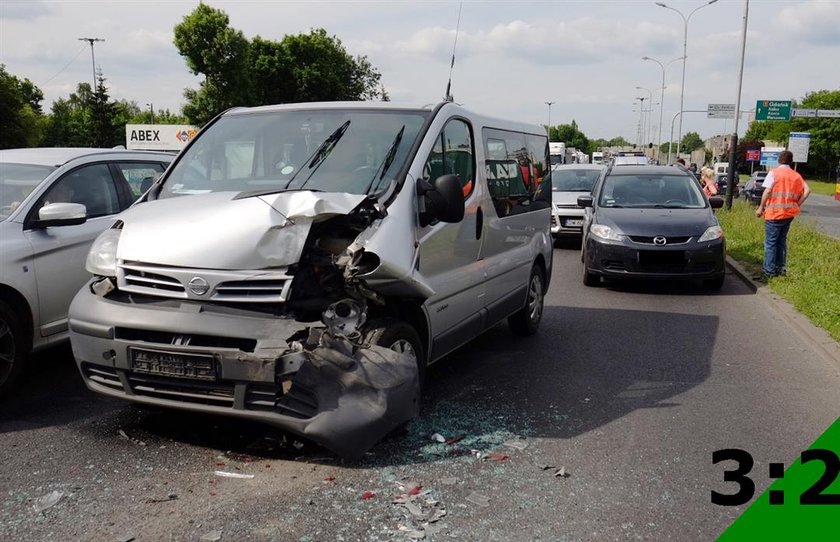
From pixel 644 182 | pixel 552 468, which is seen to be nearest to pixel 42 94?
pixel 644 182

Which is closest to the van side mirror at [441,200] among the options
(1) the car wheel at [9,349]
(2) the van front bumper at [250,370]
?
(2) the van front bumper at [250,370]

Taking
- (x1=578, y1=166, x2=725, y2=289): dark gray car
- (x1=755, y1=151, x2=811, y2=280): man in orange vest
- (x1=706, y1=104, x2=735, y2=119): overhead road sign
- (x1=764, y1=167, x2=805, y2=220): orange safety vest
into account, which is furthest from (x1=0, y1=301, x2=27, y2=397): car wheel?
(x1=706, y1=104, x2=735, y2=119): overhead road sign

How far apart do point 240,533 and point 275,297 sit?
124 centimetres

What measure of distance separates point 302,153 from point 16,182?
8.45 ft

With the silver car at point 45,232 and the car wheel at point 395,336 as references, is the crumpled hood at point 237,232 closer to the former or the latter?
the car wheel at point 395,336

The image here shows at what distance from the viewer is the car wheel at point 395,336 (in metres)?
4.38

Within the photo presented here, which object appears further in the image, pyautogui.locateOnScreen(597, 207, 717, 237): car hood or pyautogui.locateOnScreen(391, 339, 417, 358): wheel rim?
pyautogui.locateOnScreen(597, 207, 717, 237): car hood

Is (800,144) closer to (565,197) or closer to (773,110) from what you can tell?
(773,110)

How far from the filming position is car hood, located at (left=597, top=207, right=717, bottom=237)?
1059 cm

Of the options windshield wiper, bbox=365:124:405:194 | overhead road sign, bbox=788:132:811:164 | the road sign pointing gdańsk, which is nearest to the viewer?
windshield wiper, bbox=365:124:405:194

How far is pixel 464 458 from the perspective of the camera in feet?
14.7

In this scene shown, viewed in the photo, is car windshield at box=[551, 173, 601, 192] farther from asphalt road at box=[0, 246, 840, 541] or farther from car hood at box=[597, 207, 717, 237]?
asphalt road at box=[0, 246, 840, 541]

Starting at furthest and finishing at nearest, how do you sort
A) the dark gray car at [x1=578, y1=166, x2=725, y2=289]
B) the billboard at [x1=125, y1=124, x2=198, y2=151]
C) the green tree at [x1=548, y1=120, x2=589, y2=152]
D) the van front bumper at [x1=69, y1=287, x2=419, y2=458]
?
the green tree at [x1=548, y1=120, x2=589, y2=152], the billboard at [x1=125, y1=124, x2=198, y2=151], the dark gray car at [x1=578, y1=166, x2=725, y2=289], the van front bumper at [x1=69, y1=287, x2=419, y2=458]

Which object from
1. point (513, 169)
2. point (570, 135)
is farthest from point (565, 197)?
point (570, 135)
